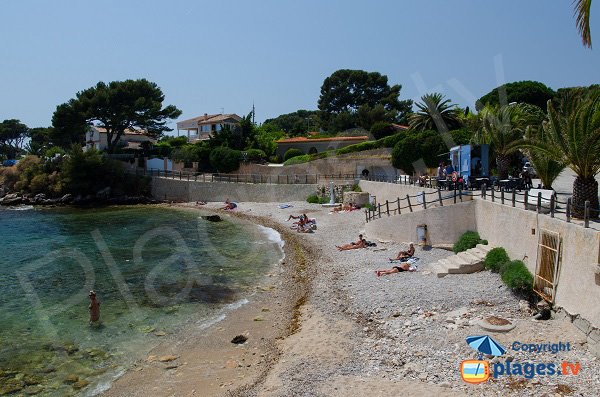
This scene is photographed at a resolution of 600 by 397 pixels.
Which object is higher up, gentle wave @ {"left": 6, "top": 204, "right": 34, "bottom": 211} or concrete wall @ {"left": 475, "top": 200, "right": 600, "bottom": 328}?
concrete wall @ {"left": 475, "top": 200, "right": 600, "bottom": 328}

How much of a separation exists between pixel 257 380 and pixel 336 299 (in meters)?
5.38

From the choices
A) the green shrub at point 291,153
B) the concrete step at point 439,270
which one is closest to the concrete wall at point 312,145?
the green shrub at point 291,153

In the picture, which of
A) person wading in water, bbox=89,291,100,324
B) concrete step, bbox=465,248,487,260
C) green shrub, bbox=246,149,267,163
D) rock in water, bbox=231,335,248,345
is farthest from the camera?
green shrub, bbox=246,149,267,163

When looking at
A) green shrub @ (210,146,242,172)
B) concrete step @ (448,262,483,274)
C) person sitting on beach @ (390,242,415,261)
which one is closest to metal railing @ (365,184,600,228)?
concrete step @ (448,262,483,274)

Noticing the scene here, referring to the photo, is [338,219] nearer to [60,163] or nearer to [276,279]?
[276,279]

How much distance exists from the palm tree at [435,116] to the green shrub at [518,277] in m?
28.7

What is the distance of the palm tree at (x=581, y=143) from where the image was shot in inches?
454

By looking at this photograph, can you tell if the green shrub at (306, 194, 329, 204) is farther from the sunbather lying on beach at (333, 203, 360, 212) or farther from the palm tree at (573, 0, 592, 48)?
the palm tree at (573, 0, 592, 48)

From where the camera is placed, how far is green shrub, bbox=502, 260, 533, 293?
39.8 feet

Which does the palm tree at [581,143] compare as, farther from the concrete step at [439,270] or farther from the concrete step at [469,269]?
the concrete step at [439,270]

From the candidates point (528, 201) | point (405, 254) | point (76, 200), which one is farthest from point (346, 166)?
point (528, 201)

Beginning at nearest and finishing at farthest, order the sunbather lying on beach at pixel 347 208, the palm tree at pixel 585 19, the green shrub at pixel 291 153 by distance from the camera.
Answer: the palm tree at pixel 585 19, the sunbather lying on beach at pixel 347 208, the green shrub at pixel 291 153

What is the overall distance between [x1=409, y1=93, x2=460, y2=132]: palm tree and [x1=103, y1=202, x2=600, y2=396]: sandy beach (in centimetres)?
2584

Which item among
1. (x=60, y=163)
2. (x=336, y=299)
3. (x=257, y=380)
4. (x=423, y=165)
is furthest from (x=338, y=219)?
(x=60, y=163)
